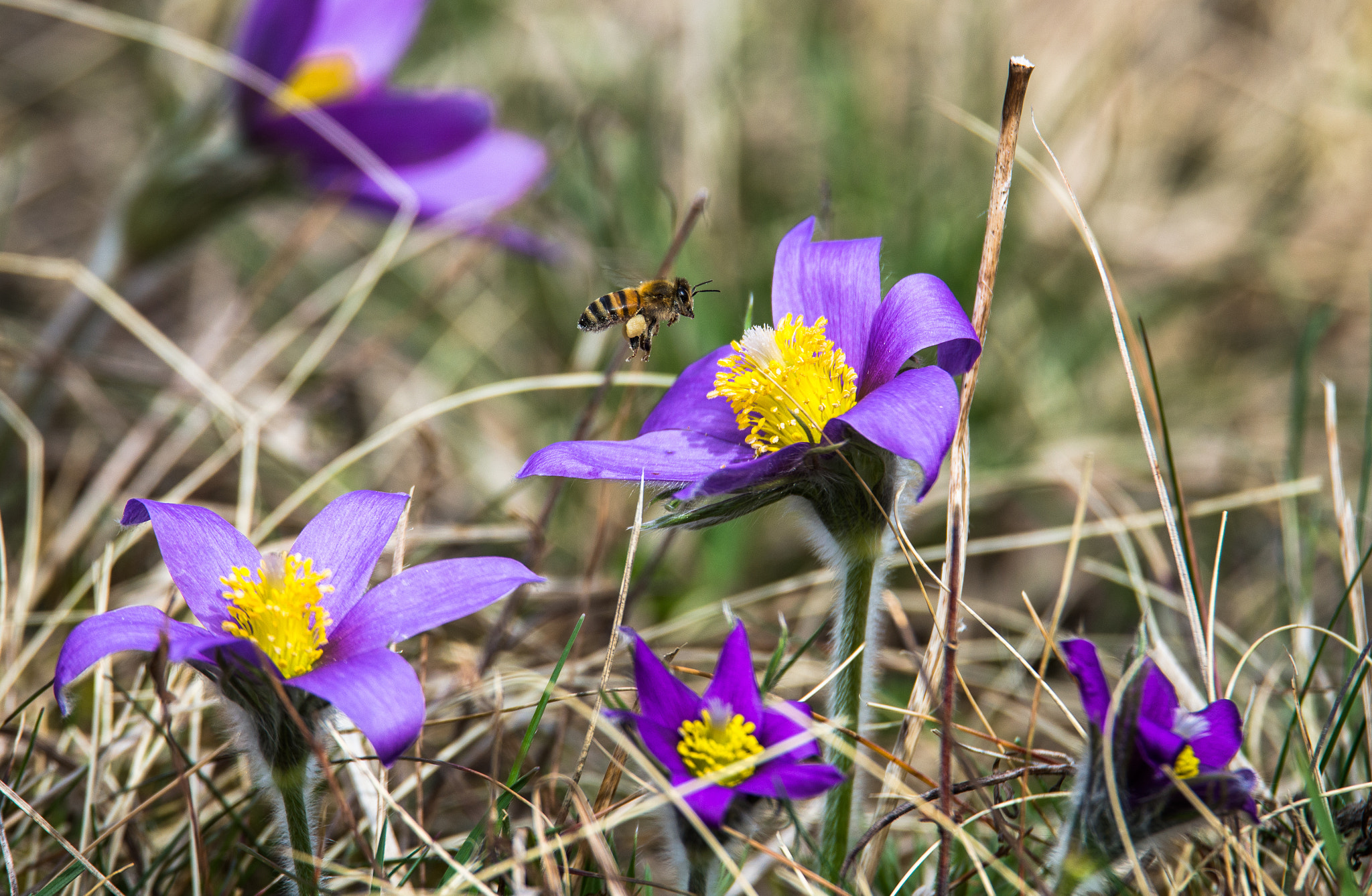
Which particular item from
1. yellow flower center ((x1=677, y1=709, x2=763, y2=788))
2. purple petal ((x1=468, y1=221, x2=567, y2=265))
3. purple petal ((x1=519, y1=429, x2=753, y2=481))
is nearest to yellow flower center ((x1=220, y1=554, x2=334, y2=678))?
purple petal ((x1=519, y1=429, x2=753, y2=481))

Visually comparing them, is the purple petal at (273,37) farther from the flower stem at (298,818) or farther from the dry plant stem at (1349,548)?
the dry plant stem at (1349,548)

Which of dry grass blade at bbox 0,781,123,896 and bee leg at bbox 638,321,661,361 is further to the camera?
bee leg at bbox 638,321,661,361

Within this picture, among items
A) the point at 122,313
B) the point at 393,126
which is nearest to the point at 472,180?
the point at 393,126

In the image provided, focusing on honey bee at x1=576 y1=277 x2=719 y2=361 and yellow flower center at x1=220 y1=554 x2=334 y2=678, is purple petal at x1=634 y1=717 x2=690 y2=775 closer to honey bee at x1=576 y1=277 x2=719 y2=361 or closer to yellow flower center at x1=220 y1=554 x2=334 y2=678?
yellow flower center at x1=220 y1=554 x2=334 y2=678

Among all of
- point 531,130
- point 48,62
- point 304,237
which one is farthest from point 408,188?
point 48,62

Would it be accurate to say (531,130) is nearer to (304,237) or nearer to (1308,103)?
(304,237)

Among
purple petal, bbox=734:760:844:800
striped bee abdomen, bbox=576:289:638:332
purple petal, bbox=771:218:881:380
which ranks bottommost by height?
purple petal, bbox=734:760:844:800
